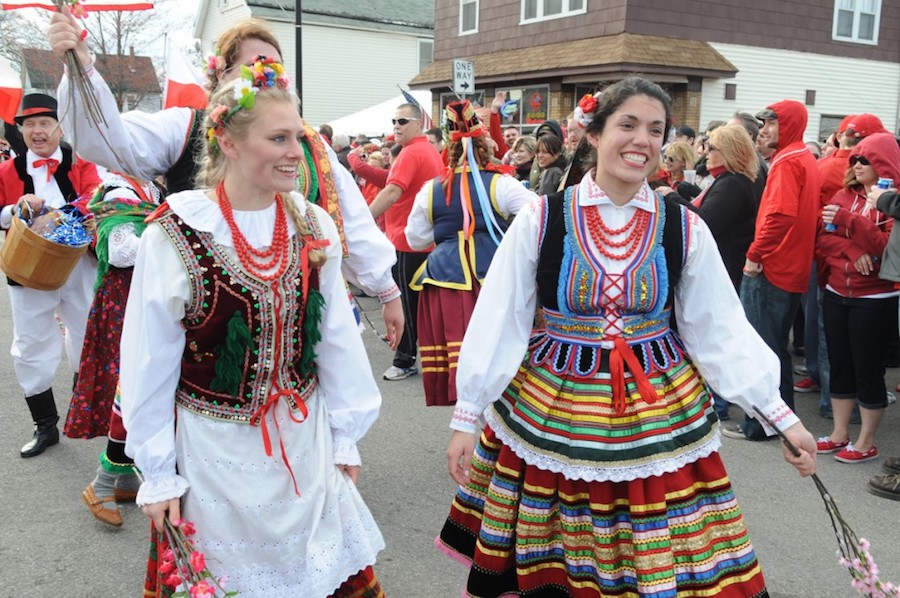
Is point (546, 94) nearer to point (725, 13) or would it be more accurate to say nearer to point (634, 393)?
point (725, 13)

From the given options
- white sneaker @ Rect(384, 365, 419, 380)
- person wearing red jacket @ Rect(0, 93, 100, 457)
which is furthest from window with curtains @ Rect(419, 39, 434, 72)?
person wearing red jacket @ Rect(0, 93, 100, 457)

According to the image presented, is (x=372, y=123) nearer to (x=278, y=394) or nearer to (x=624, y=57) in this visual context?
(x=624, y=57)

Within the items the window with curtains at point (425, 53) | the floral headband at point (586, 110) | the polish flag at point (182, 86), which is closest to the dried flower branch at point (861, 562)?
the floral headband at point (586, 110)

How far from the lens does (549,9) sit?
52.7 ft

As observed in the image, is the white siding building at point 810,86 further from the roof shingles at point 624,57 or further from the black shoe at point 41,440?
the black shoe at point 41,440

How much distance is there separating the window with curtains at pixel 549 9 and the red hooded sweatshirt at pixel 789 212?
10914mm

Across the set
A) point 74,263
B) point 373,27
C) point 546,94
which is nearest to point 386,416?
point 74,263

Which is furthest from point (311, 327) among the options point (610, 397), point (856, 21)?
point (856, 21)

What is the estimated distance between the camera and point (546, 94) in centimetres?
1627

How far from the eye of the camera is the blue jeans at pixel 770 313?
5.11m

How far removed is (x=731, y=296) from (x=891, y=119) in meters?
17.9

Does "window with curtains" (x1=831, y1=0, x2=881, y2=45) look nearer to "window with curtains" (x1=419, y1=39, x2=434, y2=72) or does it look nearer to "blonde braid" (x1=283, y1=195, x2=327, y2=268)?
"window with curtains" (x1=419, y1=39, x2=434, y2=72)

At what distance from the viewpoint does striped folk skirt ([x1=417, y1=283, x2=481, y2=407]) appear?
4.60m

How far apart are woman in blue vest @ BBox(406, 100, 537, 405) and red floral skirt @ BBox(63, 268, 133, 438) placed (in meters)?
1.69
